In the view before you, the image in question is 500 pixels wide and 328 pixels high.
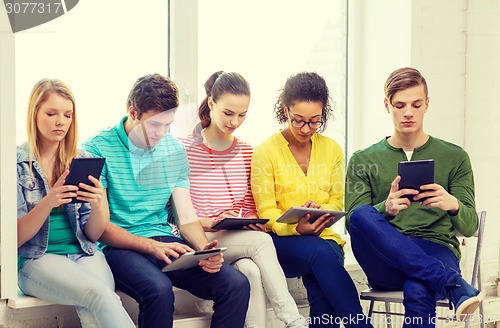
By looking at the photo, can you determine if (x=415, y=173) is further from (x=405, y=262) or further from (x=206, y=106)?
(x=206, y=106)

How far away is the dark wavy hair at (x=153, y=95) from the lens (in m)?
3.14

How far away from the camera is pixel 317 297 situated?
A: 10.9ft

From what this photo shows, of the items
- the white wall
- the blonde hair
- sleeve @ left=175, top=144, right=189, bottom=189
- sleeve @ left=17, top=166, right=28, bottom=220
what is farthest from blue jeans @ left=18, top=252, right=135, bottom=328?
the white wall

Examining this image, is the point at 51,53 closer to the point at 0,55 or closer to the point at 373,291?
the point at 0,55

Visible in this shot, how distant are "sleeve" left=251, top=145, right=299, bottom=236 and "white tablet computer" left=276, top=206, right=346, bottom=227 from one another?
82 millimetres

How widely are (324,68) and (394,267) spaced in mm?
1480

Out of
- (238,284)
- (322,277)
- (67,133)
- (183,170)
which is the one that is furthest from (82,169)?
(322,277)

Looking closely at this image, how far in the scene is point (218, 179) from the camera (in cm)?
348

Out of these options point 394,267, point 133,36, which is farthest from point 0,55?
point 394,267

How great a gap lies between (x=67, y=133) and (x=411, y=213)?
1.45 meters

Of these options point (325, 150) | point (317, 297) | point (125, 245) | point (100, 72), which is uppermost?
point (100, 72)

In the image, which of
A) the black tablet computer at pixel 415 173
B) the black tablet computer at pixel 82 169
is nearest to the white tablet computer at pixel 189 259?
the black tablet computer at pixel 82 169

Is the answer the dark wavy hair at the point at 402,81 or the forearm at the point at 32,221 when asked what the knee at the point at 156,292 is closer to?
the forearm at the point at 32,221

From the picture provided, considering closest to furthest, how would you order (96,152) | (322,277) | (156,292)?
(156,292) < (96,152) < (322,277)
